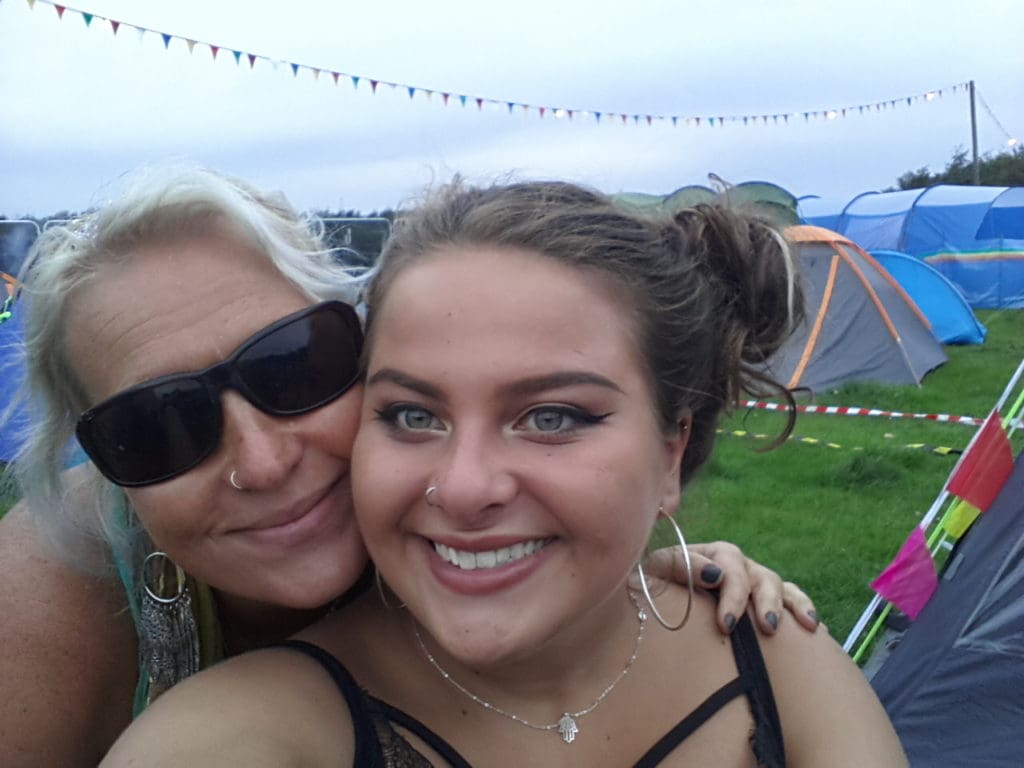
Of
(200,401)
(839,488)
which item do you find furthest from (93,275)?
(839,488)

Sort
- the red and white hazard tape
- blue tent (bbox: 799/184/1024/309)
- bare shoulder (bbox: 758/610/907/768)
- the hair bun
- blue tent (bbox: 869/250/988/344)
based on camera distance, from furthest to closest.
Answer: blue tent (bbox: 799/184/1024/309)
blue tent (bbox: 869/250/988/344)
the red and white hazard tape
the hair bun
bare shoulder (bbox: 758/610/907/768)

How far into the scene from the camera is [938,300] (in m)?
12.6

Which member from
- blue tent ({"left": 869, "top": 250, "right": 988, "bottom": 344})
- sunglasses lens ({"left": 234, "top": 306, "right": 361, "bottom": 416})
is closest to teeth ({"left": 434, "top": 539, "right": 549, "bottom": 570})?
sunglasses lens ({"left": 234, "top": 306, "right": 361, "bottom": 416})

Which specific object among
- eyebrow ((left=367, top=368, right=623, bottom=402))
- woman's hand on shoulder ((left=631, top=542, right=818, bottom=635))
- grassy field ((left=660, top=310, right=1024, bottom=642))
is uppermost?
eyebrow ((left=367, top=368, right=623, bottom=402))

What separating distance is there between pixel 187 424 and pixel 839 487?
5594 millimetres

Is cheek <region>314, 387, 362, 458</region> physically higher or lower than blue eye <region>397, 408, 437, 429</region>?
lower

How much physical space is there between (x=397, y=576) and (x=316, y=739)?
257 millimetres

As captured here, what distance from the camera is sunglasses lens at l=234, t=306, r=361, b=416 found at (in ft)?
5.27

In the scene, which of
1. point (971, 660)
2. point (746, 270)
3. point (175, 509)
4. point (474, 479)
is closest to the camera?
point (474, 479)

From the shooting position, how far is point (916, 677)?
10.3ft

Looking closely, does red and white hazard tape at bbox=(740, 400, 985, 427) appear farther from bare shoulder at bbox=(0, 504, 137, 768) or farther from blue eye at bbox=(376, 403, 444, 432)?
blue eye at bbox=(376, 403, 444, 432)

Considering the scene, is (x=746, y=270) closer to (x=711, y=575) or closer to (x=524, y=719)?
(x=711, y=575)

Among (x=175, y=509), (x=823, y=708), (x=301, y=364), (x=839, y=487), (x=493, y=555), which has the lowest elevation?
(x=839, y=487)

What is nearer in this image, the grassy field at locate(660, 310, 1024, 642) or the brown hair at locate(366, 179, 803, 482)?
the brown hair at locate(366, 179, 803, 482)
